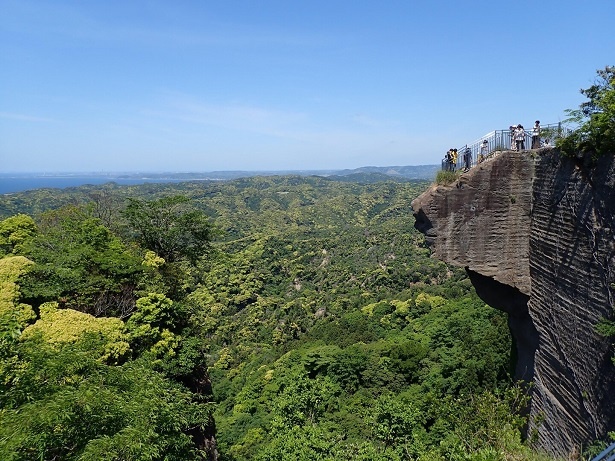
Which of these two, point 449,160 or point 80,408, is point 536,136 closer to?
point 449,160

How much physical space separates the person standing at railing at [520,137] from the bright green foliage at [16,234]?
17992 mm

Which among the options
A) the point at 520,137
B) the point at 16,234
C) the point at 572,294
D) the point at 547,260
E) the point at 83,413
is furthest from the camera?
the point at 16,234

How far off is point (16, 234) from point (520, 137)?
19406mm

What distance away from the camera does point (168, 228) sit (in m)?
18.0

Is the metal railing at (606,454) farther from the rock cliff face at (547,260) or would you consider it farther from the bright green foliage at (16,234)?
the bright green foliage at (16,234)

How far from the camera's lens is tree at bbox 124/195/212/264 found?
17625mm

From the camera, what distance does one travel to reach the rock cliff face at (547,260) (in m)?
8.31

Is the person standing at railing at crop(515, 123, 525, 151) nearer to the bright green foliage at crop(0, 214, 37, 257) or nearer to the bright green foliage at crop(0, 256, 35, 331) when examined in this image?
the bright green foliage at crop(0, 256, 35, 331)

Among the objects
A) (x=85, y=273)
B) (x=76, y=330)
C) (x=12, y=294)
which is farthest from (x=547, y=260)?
(x=12, y=294)

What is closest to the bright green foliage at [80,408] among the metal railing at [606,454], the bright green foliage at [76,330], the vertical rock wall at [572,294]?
the bright green foliage at [76,330]

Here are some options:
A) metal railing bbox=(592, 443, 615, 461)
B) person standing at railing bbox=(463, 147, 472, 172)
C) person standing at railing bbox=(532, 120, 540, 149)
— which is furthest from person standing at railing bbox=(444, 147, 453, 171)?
metal railing bbox=(592, 443, 615, 461)

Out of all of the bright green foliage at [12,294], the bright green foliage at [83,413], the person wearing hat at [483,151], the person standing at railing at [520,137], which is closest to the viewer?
the bright green foliage at [83,413]

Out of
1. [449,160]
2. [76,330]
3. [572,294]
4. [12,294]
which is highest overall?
[449,160]

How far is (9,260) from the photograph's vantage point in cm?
1258
